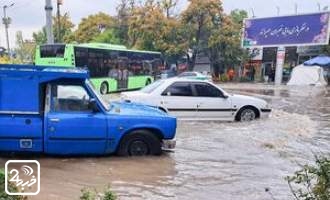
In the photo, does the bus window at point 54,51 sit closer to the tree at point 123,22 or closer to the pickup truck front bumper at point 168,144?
the pickup truck front bumper at point 168,144

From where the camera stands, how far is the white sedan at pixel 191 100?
14430 millimetres

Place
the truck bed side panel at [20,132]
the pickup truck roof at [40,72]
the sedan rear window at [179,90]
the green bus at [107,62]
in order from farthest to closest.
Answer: the green bus at [107,62] → the sedan rear window at [179,90] → the pickup truck roof at [40,72] → the truck bed side panel at [20,132]

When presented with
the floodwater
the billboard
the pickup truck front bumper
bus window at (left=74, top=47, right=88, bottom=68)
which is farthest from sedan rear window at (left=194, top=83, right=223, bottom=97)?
the billboard

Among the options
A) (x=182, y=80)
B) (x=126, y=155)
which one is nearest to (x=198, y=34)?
(x=182, y=80)

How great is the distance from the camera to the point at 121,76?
29.4m

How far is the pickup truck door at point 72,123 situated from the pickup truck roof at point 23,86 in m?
0.19

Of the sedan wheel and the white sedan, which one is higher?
the white sedan

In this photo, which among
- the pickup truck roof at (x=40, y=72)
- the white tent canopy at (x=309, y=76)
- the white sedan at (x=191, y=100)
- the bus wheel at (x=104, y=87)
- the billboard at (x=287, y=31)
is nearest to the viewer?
the pickup truck roof at (x=40, y=72)

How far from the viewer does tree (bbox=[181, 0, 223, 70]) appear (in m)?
49.1

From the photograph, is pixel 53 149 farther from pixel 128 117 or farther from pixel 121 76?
pixel 121 76

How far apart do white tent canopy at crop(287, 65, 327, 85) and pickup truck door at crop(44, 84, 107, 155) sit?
3774cm

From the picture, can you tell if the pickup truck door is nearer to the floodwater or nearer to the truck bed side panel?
the truck bed side panel

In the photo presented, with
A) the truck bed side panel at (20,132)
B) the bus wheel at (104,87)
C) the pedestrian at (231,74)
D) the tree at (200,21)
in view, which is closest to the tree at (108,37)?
the tree at (200,21)

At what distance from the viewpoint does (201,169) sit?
8680 millimetres
